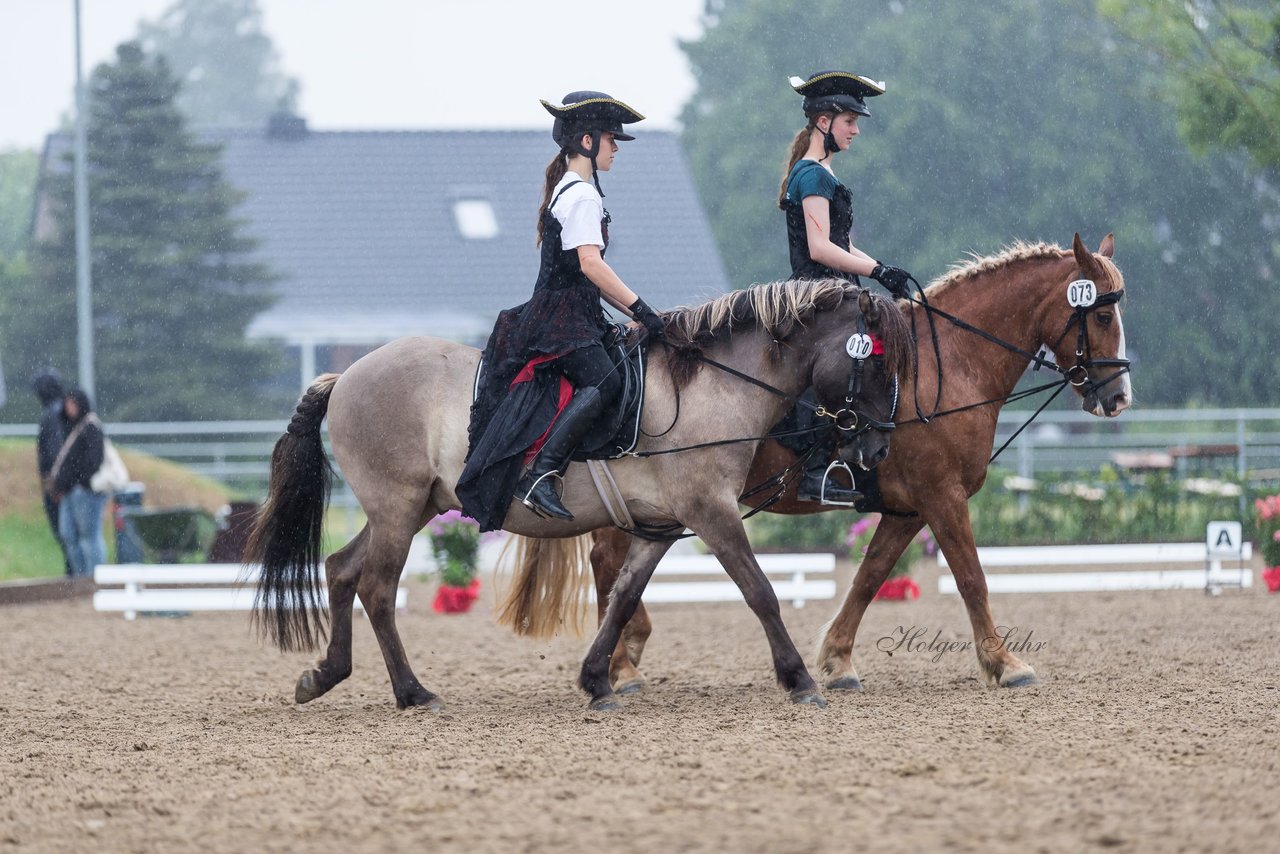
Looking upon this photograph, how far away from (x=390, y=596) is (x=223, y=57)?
7359 cm

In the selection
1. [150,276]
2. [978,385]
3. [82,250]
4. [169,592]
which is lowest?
[169,592]

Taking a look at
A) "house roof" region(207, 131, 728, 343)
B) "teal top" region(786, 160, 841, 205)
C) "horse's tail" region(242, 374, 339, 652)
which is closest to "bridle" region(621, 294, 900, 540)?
"teal top" region(786, 160, 841, 205)

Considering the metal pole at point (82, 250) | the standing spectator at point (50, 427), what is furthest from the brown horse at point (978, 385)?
the metal pole at point (82, 250)

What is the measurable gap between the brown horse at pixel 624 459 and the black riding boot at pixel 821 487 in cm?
20

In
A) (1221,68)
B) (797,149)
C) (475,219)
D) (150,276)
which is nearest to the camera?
(797,149)

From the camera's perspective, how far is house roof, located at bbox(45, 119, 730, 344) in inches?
1175

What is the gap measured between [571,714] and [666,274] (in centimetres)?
2326

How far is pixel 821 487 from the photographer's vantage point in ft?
23.5

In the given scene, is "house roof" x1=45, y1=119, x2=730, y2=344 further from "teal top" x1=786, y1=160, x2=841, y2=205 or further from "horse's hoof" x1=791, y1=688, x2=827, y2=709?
"horse's hoof" x1=791, y1=688, x2=827, y2=709

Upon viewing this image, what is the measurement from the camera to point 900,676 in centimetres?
800

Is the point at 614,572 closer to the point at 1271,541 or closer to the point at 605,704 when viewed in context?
the point at 605,704

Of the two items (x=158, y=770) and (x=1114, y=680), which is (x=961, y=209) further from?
(x=158, y=770)

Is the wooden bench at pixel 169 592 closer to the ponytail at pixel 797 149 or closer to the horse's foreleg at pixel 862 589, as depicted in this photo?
the horse's foreleg at pixel 862 589

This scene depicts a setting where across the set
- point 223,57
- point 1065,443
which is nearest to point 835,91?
point 1065,443
